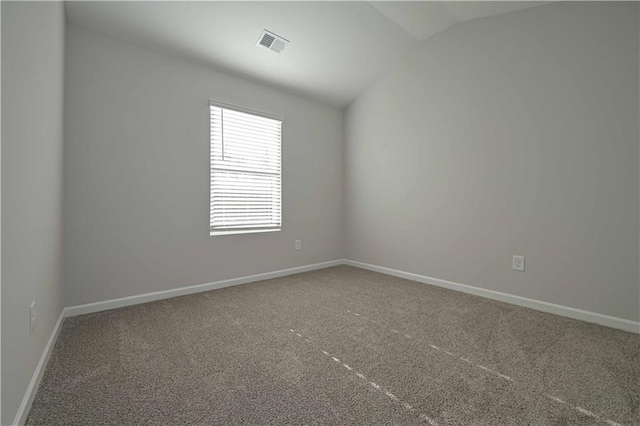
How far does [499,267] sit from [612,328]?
87 centimetres

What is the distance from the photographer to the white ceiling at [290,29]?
2.51m

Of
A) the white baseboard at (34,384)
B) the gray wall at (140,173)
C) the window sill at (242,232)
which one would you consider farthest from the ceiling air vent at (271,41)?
the white baseboard at (34,384)

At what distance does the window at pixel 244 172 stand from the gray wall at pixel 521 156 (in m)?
1.37

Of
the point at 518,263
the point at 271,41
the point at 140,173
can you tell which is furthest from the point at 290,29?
the point at 518,263

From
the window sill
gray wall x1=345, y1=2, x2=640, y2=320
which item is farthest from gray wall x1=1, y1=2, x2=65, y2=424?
gray wall x1=345, y1=2, x2=640, y2=320

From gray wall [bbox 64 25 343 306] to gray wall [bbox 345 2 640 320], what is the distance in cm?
171

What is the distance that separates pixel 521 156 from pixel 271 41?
8.48 ft

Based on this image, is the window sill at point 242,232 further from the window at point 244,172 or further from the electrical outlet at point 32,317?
the electrical outlet at point 32,317

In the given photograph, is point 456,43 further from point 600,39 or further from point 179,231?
point 179,231

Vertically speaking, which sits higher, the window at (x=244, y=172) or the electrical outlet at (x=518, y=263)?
the window at (x=244, y=172)

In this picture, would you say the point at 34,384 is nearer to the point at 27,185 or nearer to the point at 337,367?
the point at 27,185

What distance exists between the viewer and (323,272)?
13.3 feet

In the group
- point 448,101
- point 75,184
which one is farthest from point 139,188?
point 448,101

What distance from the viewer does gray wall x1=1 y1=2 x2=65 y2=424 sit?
1.10 meters
